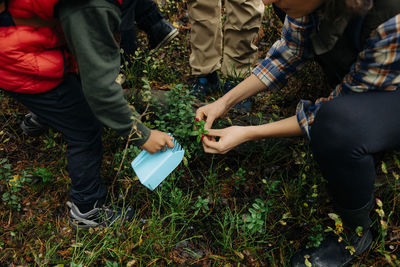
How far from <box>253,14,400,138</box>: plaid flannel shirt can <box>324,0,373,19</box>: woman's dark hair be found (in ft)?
0.44

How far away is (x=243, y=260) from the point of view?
1972 mm

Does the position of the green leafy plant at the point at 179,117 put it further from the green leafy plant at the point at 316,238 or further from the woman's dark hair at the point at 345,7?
the woman's dark hair at the point at 345,7

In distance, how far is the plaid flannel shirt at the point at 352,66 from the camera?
1.46m

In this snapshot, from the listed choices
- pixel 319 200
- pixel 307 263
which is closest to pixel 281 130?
pixel 319 200

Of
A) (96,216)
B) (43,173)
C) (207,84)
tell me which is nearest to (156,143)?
(96,216)

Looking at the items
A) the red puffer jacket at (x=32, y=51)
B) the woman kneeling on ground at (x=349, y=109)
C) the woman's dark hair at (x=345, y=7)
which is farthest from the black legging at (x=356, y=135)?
the red puffer jacket at (x=32, y=51)

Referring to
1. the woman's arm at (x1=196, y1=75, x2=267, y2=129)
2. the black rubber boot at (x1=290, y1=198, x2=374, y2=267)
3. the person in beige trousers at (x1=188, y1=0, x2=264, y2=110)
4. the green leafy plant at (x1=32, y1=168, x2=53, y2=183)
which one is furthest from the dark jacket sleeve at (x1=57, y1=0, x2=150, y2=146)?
A: the black rubber boot at (x1=290, y1=198, x2=374, y2=267)

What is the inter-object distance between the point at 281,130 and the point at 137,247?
113cm

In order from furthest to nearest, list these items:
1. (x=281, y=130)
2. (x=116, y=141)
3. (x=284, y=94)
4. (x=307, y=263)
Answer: (x=284, y=94) → (x=116, y=141) → (x=281, y=130) → (x=307, y=263)

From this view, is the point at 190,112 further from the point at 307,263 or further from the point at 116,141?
the point at 307,263

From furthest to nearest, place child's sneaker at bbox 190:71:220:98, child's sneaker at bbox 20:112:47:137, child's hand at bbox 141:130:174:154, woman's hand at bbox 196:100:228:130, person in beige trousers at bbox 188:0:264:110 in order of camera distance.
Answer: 1. child's sneaker at bbox 190:71:220:98
2. person in beige trousers at bbox 188:0:264:110
3. child's sneaker at bbox 20:112:47:137
4. woman's hand at bbox 196:100:228:130
5. child's hand at bbox 141:130:174:154

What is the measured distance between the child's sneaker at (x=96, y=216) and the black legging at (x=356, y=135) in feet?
4.15

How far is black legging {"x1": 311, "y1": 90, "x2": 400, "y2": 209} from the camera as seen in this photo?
1.55 meters

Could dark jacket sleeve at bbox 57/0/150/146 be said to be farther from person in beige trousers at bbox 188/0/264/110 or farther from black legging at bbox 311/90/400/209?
person in beige trousers at bbox 188/0/264/110
